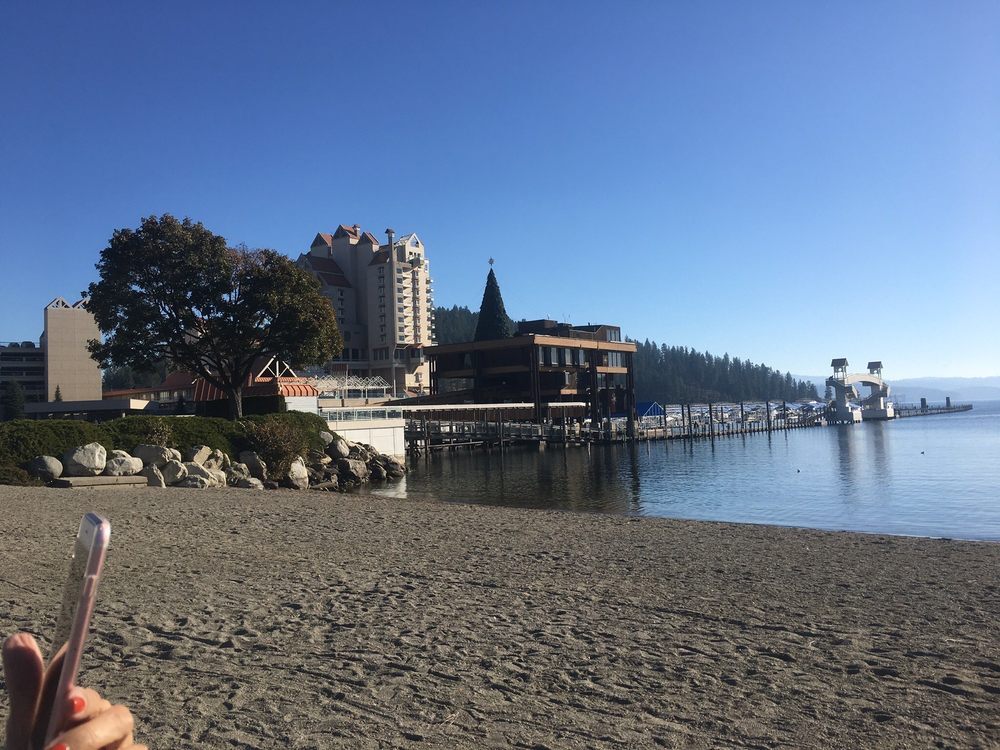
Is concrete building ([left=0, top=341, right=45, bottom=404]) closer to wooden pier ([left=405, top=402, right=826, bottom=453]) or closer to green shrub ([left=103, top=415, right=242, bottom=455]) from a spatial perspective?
wooden pier ([left=405, top=402, right=826, bottom=453])

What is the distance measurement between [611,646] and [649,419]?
9539cm

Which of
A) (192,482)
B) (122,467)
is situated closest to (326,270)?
(192,482)

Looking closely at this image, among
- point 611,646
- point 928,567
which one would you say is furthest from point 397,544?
point 928,567

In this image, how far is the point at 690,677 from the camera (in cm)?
633

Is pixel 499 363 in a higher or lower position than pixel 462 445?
higher

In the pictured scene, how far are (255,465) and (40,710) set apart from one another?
32046 mm

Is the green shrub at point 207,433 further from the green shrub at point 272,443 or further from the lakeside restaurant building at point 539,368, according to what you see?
the lakeside restaurant building at point 539,368

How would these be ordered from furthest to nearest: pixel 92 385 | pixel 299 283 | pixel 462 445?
pixel 92 385
pixel 462 445
pixel 299 283

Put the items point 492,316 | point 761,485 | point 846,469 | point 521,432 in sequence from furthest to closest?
point 492,316 < point 521,432 < point 846,469 < point 761,485

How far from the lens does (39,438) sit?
79.5ft

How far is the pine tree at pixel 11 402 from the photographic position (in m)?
78.4

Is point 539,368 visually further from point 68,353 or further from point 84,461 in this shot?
point 84,461

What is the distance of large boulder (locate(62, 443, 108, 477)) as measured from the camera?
24.1 metres

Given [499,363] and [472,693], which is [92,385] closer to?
[499,363]
